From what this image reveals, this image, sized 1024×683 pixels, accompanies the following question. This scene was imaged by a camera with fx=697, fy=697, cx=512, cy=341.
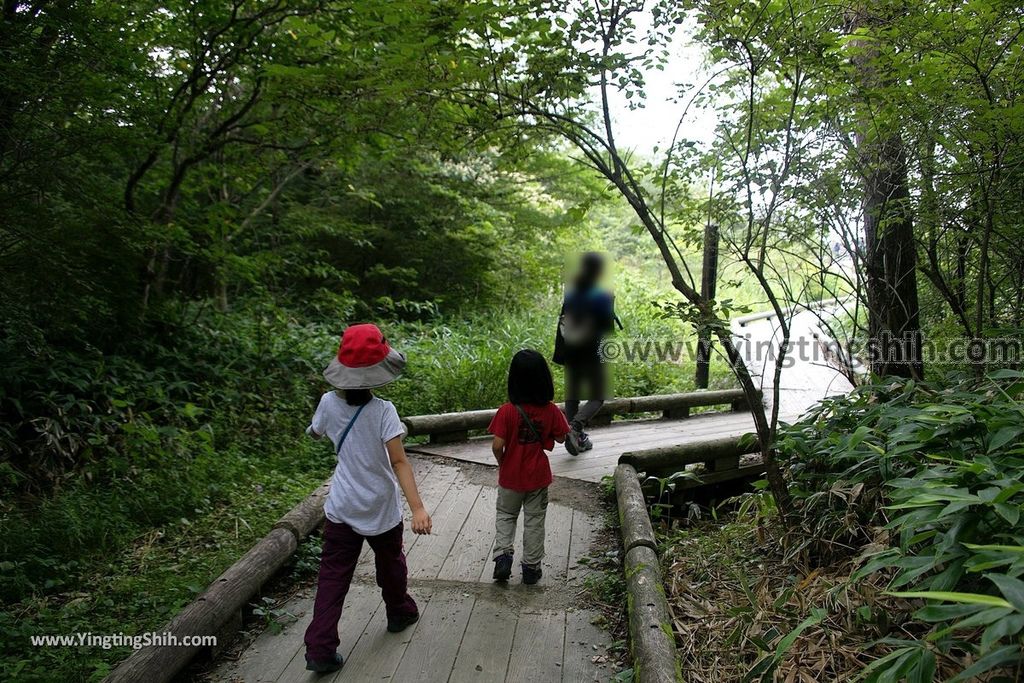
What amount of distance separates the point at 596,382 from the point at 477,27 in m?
3.24

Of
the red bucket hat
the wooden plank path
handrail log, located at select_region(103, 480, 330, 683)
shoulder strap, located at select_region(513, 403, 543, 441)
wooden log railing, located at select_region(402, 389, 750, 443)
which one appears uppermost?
the red bucket hat

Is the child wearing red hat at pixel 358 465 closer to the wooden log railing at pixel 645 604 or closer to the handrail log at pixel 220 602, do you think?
the handrail log at pixel 220 602

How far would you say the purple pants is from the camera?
3.17m

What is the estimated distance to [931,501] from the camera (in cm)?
219

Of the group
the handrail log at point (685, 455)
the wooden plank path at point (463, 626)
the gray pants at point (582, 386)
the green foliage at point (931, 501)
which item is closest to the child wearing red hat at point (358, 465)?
the wooden plank path at point (463, 626)

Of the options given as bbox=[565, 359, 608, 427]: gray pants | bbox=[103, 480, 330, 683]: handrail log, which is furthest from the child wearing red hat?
bbox=[565, 359, 608, 427]: gray pants

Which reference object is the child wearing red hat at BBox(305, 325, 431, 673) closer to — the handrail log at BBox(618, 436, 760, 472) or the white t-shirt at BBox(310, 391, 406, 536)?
the white t-shirt at BBox(310, 391, 406, 536)

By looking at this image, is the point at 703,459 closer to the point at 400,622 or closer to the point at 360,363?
the point at 400,622

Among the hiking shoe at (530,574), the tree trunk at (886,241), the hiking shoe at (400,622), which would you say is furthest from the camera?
the tree trunk at (886,241)

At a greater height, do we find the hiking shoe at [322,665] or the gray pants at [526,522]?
the gray pants at [526,522]

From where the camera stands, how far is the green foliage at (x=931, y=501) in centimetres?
177

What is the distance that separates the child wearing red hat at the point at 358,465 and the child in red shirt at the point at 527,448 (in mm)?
870

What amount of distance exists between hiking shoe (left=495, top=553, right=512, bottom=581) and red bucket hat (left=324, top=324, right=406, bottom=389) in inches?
57.3

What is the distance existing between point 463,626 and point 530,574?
24.1 inches
